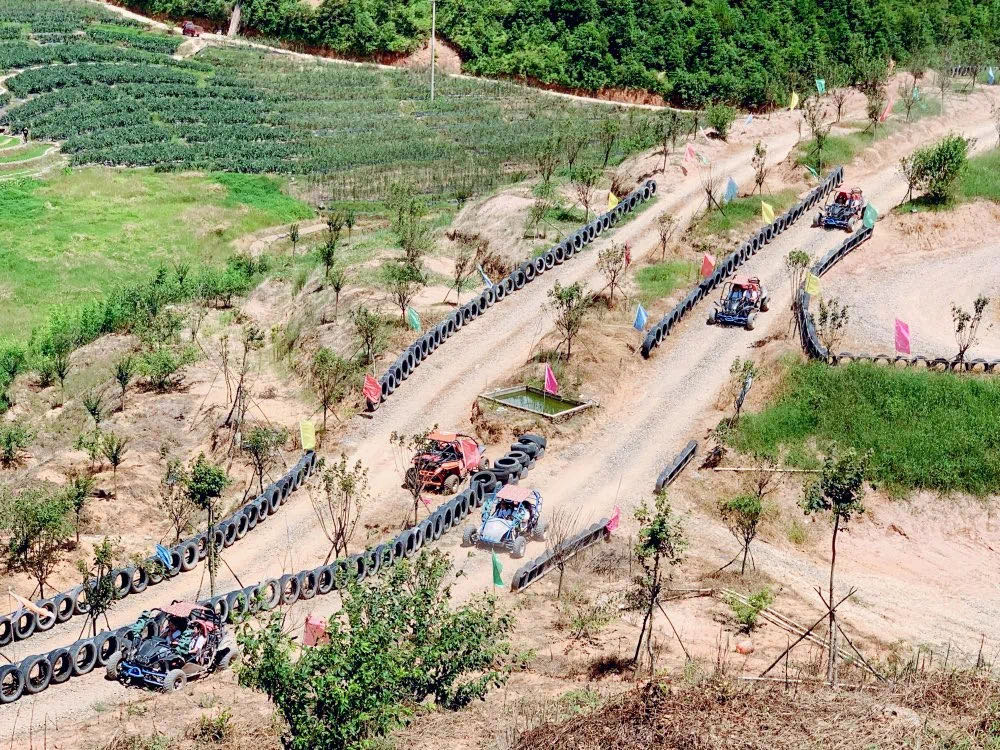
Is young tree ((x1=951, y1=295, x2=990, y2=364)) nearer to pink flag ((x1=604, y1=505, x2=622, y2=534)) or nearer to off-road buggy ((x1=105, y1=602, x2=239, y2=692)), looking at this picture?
pink flag ((x1=604, y1=505, x2=622, y2=534))

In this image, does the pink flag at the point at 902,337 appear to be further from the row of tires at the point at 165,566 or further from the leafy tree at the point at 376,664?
the leafy tree at the point at 376,664

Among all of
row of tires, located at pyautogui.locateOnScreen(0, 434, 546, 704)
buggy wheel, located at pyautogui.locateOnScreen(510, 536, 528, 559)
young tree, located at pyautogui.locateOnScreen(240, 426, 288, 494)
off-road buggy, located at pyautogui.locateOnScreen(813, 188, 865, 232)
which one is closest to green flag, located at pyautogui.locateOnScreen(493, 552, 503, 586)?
buggy wheel, located at pyautogui.locateOnScreen(510, 536, 528, 559)

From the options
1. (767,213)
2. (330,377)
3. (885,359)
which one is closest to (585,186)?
(767,213)

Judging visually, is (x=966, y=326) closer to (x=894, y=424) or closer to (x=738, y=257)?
(x=894, y=424)

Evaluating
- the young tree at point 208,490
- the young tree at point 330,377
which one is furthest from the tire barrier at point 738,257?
the young tree at point 208,490

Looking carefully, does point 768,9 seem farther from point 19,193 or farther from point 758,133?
point 19,193

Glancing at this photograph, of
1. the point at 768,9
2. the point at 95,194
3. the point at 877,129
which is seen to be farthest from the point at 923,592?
the point at 768,9
